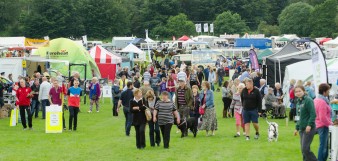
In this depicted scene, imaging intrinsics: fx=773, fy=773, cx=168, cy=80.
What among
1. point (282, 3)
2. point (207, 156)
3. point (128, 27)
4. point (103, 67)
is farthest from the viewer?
point (282, 3)

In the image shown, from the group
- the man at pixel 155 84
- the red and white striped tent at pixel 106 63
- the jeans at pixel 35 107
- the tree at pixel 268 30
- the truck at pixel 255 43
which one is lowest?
the jeans at pixel 35 107

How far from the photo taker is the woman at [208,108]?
2116 cm

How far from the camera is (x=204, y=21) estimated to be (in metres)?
132

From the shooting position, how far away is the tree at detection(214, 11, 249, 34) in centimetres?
12056

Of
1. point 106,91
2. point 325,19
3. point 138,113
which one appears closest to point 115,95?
point 106,91

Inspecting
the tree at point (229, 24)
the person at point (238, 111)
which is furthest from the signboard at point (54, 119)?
the tree at point (229, 24)

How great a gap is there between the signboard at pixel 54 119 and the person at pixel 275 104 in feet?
28.7

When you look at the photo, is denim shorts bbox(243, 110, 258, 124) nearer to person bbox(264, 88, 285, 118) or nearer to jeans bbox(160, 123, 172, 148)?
jeans bbox(160, 123, 172, 148)

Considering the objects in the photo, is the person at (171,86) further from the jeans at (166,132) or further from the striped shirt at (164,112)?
the striped shirt at (164,112)

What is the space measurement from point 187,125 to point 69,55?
73.2ft

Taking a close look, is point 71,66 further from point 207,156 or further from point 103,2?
point 103,2

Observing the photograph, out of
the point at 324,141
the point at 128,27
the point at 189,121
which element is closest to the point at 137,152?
the point at 189,121

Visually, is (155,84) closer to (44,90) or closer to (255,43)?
(44,90)

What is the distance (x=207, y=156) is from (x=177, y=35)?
10186 centimetres
